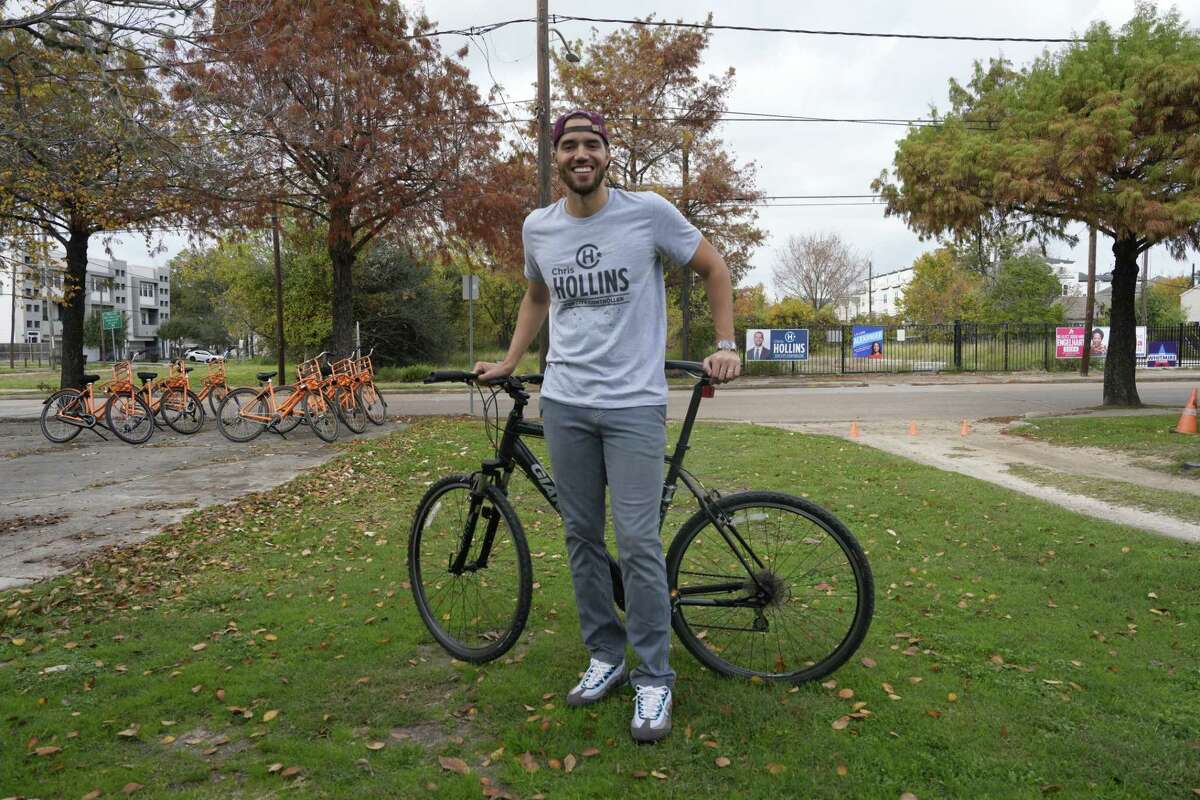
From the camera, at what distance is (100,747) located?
114 inches

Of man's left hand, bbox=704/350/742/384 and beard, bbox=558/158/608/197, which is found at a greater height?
beard, bbox=558/158/608/197

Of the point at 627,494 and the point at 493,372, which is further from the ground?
the point at 493,372

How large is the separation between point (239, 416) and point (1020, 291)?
5138cm

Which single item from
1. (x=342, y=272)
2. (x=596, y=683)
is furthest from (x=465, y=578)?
(x=342, y=272)

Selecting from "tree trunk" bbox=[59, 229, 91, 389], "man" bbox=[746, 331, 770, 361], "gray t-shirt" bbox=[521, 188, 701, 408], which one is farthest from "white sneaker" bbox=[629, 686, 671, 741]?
"man" bbox=[746, 331, 770, 361]

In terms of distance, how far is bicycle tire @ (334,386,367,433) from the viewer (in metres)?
12.8

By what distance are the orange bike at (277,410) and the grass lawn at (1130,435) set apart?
10.3 m

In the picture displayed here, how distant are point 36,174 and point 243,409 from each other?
12.6 ft

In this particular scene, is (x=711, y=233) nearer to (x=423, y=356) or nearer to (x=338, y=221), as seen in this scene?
(x=423, y=356)

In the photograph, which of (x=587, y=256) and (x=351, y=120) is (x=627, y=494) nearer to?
(x=587, y=256)

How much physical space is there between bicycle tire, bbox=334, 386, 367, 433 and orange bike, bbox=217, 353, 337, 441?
27cm

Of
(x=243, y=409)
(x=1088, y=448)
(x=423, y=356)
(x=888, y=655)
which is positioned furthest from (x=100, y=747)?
(x=423, y=356)

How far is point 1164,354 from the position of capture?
32000 mm

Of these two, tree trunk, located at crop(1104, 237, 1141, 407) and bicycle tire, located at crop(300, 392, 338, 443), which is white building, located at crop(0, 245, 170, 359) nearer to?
bicycle tire, located at crop(300, 392, 338, 443)
